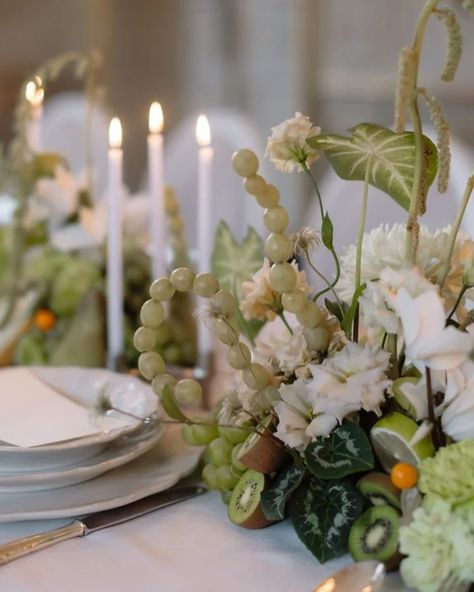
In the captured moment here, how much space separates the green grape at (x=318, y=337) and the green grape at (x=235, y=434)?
4.3 inches

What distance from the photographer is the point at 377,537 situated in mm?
712

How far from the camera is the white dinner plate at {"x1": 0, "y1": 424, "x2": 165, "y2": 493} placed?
2.80 feet

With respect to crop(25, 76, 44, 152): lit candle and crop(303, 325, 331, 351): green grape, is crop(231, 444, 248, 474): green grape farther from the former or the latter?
crop(25, 76, 44, 152): lit candle

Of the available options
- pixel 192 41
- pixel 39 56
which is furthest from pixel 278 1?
pixel 39 56

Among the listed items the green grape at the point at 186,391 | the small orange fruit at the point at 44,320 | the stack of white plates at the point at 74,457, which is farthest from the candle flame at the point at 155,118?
the green grape at the point at 186,391

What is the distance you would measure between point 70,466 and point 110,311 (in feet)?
1.13

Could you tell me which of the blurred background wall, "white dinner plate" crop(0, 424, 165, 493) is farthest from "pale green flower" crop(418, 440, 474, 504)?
the blurred background wall

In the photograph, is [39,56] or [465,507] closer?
[465,507]

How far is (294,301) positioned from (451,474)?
0.59 ft

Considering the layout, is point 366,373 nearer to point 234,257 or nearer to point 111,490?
point 111,490

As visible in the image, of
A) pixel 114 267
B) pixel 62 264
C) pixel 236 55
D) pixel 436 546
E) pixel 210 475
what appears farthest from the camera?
pixel 236 55

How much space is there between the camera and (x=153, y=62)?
356 cm

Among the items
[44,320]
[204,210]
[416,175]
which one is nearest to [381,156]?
[416,175]

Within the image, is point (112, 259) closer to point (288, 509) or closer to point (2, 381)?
point (2, 381)
